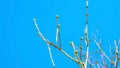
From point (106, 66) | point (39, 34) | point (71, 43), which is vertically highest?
point (39, 34)

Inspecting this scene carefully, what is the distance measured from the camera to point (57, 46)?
6.40ft

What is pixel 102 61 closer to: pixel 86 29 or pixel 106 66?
pixel 106 66

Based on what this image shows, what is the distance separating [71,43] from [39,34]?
10.5 inches

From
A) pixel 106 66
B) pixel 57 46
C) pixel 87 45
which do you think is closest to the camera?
pixel 57 46

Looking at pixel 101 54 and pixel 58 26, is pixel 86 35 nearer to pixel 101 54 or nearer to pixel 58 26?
pixel 58 26

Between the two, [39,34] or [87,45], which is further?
[87,45]

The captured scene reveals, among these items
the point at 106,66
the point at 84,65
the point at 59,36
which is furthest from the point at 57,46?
the point at 106,66

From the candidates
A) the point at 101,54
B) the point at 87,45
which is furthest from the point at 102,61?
the point at 87,45

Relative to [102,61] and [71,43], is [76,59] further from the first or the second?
[102,61]

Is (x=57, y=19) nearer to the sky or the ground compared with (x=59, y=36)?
nearer to the sky

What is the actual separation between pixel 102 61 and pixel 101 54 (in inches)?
5.3

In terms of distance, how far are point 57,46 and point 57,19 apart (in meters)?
0.21

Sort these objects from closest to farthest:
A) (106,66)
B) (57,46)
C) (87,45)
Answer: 1. (57,46)
2. (87,45)
3. (106,66)

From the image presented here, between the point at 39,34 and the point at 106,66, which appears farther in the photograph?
the point at 106,66
